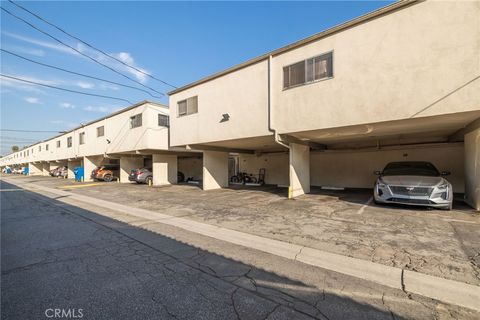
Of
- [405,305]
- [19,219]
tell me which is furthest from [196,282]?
[19,219]

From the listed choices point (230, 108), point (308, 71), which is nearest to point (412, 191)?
point (308, 71)

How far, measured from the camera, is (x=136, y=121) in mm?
16781

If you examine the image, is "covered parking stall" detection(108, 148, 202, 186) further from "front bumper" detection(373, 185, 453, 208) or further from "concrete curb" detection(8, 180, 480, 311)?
"front bumper" detection(373, 185, 453, 208)

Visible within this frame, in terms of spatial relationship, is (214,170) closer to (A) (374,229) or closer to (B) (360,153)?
(B) (360,153)

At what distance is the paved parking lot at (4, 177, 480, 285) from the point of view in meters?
3.45

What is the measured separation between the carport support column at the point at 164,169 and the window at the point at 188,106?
21.4 ft

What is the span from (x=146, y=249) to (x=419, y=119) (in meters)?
7.67

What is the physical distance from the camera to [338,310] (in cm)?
229

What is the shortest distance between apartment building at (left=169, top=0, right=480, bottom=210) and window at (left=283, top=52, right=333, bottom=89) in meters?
0.04

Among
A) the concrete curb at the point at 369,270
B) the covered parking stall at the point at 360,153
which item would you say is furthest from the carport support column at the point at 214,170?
the concrete curb at the point at 369,270

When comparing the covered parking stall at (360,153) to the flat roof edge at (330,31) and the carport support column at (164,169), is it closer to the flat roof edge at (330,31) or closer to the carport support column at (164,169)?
the flat roof edge at (330,31)

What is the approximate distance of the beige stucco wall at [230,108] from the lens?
912 centimetres

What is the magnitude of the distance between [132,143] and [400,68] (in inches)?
667

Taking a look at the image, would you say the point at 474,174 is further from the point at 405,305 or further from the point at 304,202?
the point at 405,305
